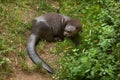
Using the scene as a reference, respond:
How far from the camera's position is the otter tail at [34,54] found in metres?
5.49

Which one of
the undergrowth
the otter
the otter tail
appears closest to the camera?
the undergrowth

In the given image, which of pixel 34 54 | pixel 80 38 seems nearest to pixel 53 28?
pixel 80 38

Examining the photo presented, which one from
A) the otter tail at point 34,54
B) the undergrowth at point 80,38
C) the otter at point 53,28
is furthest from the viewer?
the otter at point 53,28

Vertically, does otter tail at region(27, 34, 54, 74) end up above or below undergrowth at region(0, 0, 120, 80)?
below

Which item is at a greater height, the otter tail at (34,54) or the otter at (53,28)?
the otter at (53,28)

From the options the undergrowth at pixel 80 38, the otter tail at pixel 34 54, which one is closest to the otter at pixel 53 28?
the otter tail at pixel 34 54

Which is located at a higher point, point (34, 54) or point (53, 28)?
point (53, 28)

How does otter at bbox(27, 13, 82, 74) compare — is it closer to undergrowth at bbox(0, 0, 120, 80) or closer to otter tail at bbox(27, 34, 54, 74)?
otter tail at bbox(27, 34, 54, 74)

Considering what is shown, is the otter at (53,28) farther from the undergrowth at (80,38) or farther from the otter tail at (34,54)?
the undergrowth at (80,38)

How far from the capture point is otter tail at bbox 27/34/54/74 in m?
5.49

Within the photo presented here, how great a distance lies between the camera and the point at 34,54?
573 cm

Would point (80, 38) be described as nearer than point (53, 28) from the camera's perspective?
Yes

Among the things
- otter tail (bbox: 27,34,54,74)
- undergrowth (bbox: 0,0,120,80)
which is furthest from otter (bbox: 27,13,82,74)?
undergrowth (bbox: 0,0,120,80)

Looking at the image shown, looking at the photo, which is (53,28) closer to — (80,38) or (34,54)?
(80,38)
